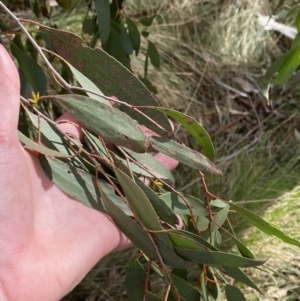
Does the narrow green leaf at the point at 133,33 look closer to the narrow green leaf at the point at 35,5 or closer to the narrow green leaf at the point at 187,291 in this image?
the narrow green leaf at the point at 35,5

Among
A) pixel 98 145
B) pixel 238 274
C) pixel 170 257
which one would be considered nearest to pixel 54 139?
pixel 98 145

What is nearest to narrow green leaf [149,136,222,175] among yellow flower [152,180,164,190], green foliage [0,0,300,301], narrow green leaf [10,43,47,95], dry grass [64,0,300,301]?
green foliage [0,0,300,301]

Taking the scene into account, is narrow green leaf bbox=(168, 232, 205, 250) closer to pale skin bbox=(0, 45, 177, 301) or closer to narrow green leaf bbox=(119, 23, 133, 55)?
pale skin bbox=(0, 45, 177, 301)

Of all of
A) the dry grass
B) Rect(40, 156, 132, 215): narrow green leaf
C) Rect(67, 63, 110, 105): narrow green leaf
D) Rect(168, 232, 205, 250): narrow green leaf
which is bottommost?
the dry grass

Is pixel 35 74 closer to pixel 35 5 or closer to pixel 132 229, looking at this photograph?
pixel 35 5

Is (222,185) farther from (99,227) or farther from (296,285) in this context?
(99,227)
